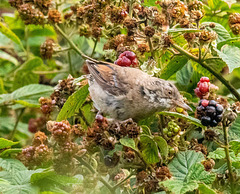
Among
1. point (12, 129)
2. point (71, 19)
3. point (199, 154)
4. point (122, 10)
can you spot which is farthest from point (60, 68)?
point (199, 154)

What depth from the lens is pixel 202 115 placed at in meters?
2.13

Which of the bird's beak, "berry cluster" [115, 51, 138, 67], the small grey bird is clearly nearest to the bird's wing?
the small grey bird

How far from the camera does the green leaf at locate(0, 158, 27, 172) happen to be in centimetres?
246

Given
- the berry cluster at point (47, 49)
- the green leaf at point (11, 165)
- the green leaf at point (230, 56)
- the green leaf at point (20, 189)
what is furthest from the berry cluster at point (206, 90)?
the berry cluster at point (47, 49)

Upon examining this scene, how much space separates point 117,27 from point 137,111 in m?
0.52

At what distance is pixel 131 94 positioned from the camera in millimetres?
2668

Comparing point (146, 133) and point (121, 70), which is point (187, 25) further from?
point (146, 133)

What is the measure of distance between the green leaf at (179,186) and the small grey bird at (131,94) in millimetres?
599

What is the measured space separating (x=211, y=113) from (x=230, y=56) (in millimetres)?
533

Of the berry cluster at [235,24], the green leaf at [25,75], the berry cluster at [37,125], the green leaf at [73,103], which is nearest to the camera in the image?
the green leaf at [73,103]

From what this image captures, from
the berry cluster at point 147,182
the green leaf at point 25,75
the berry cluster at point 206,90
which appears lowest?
the green leaf at point 25,75

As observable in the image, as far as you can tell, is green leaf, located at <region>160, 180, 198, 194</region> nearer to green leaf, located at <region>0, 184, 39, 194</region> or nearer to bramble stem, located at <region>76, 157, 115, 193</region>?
bramble stem, located at <region>76, 157, 115, 193</region>

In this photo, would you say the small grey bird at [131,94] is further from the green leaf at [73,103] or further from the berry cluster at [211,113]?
the berry cluster at [211,113]

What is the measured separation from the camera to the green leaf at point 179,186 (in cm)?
193
